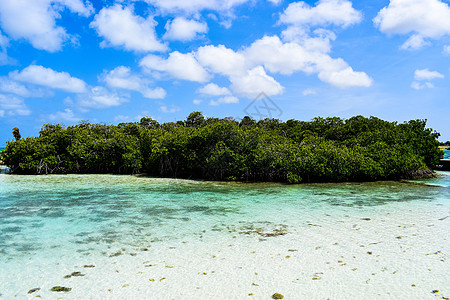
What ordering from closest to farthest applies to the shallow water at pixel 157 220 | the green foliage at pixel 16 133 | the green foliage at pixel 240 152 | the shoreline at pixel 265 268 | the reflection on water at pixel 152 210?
the shoreline at pixel 265 268
the shallow water at pixel 157 220
the reflection on water at pixel 152 210
the green foliage at pixel 240 152
the green foliage at pixel 16 133

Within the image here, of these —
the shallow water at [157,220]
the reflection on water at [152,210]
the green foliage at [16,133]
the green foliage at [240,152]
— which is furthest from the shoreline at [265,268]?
the green foliage at [16,133]

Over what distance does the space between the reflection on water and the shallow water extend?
0.02 metres

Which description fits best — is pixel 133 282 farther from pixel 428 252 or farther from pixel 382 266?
pixel 428 252

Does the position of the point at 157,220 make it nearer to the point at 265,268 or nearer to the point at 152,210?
the point at 152,210

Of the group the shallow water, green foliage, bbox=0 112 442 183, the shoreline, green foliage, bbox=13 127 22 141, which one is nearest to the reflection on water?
the shallow water

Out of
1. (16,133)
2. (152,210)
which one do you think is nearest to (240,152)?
(152,210)

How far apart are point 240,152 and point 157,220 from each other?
9.20 m

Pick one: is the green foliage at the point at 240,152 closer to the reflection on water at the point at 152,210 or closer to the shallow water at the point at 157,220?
the reflection on water at the point at 152,210

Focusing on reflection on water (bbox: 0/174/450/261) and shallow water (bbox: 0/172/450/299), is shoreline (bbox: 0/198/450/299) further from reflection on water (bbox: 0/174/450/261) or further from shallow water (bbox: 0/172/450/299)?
reflection on water (bbox: 0/174/450/261)

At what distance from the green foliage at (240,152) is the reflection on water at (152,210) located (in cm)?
210

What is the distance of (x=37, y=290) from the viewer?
3.67 m

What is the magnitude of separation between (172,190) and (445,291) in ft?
32.3

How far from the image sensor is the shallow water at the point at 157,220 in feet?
14.8

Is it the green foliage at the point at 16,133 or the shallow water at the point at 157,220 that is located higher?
the green foliage at the point at 16,133
